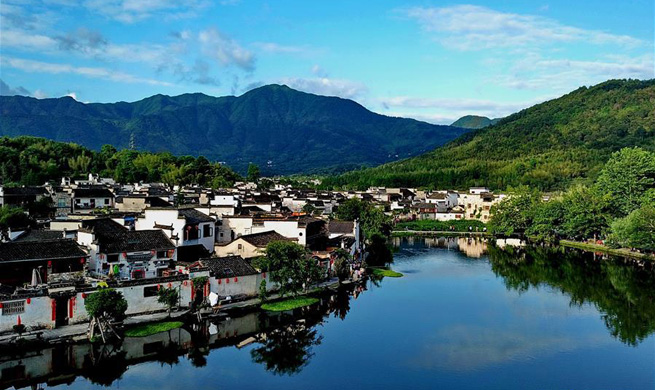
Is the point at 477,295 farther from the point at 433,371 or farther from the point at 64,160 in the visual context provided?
the point at 64,160

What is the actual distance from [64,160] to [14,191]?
2790 centimetres

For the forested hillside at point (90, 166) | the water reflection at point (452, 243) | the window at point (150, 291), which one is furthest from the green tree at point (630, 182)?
the forested hillside at point (90, 166)

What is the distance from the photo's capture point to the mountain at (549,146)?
87.0 meters

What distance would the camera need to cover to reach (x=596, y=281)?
31438mm

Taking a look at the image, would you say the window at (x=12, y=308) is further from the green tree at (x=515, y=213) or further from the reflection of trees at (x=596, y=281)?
the green tree at (x=515, y=213)

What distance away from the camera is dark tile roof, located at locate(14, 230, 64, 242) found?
987 inches

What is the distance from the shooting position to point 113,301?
18.1 m

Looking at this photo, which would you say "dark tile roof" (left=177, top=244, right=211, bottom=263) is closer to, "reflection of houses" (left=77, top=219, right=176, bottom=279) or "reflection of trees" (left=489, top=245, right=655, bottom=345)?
"reflection of houses" (left=77, top=219, right=176, bottom=279)

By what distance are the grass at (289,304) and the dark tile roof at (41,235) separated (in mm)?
10046

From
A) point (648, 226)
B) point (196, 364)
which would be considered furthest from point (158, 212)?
point (648, 226)

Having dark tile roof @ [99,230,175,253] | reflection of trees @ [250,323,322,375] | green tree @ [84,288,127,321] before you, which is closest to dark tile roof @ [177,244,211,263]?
dark tile roof @ [99,230,175,253]

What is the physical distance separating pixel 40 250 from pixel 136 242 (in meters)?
3.87

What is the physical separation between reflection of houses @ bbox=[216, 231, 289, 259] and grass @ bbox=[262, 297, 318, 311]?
11.7 ft

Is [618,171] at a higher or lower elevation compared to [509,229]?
higher
